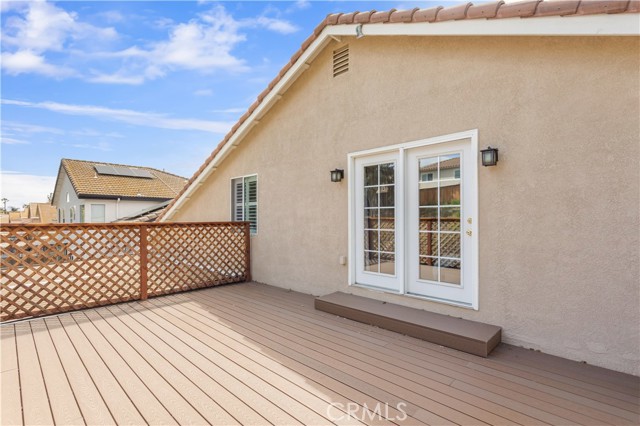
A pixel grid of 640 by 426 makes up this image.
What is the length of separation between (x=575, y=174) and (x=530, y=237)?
742 mm

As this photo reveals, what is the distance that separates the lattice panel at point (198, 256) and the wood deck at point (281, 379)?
6.10 ft

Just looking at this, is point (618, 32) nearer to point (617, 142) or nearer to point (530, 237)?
point (617, 142)

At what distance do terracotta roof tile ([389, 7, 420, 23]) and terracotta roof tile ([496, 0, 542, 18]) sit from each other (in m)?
1.15

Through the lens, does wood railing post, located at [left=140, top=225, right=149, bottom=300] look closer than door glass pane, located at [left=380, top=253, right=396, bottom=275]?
No

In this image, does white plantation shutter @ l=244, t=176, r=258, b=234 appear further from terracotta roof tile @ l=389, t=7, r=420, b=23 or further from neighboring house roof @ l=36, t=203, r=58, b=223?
neighboring house roof @ l=36, t=203, r=58, b=223

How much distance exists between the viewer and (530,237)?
3.34 meters

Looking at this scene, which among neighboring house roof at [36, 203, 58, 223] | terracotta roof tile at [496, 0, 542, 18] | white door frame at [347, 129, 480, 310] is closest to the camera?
terracotta roof tile at [496, 0, 542, 18]

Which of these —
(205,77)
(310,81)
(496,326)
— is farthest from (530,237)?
(205,77)

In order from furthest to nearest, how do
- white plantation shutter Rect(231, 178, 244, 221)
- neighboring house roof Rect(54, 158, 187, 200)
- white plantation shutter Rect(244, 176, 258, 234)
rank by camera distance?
neighboring house roof Rect(54, 158, 187, 200) → white plantation shutter Rect(231, 178, 244, 221) → white plantation shutter Rect(244, 176, 258, 234)

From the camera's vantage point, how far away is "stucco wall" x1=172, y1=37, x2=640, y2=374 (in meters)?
2.86

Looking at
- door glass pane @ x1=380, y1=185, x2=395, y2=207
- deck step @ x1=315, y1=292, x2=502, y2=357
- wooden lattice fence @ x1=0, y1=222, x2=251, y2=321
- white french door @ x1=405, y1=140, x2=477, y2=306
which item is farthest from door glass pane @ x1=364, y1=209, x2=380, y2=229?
wooden lattice fence @ x1=0, y1=222, x2=251, y2=321

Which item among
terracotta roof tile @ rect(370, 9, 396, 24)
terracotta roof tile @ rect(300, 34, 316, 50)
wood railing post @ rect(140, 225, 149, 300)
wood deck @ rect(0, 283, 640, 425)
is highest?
terracotta roof tile @ rect(300, 34, 316, 50)

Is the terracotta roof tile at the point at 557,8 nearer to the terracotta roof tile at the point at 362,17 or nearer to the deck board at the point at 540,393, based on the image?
the terracotta roof tile at the point at 362,17

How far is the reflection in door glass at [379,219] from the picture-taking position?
4.68 meters
